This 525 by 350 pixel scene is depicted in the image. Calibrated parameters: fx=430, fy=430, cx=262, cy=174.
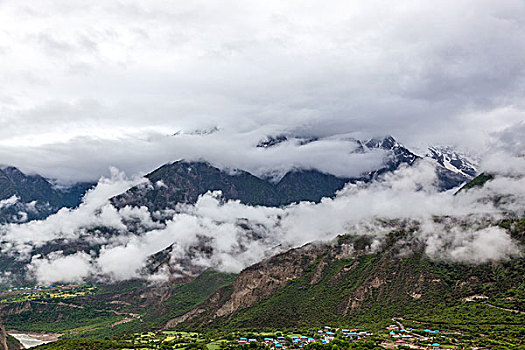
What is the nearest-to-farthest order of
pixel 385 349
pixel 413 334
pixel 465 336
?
pixel 385 349 → pixel 465 336 → pixel 413 334

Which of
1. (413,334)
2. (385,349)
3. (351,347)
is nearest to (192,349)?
(351,347)

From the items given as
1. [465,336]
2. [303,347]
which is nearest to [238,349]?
[303,347]

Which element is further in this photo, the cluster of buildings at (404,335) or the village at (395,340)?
the cluster of buildings at (404,335)

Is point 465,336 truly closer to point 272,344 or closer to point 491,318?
point 491,318

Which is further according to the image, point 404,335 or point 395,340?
point 404,335

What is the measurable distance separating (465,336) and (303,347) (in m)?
A: 67.3

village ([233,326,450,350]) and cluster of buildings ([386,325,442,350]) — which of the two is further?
cluster of buildings ([386,325,442,350])

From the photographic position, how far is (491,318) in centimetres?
19938

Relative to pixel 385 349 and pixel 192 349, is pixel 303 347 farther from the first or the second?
pixel 192 349

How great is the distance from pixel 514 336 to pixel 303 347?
276 feet

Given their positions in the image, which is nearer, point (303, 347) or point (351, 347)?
point (351, 347)

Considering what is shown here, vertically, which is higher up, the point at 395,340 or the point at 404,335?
the point at 395,340

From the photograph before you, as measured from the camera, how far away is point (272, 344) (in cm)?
19925

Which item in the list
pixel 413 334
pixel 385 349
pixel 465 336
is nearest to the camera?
pixel 385 349
